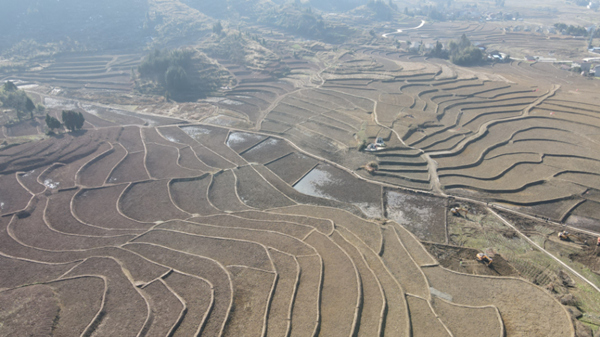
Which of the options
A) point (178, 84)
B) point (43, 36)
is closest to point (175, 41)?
point (43, 36)

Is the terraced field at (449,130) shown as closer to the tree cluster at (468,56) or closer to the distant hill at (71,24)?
the tree cluster at (468,56)

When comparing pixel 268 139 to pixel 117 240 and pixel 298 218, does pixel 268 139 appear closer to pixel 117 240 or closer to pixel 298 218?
pixel 298 218

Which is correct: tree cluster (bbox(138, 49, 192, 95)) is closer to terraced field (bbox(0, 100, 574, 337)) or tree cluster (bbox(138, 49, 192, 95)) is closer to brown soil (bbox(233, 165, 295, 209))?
terraced field (bbox(0, 100, 574, 337))

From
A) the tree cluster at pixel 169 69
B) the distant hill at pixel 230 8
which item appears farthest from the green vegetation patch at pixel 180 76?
the distant hill at pixel 230 8

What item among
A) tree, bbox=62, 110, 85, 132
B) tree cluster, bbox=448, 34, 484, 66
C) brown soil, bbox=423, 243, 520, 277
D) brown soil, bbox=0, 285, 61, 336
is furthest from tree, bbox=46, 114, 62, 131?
tree cluster, bbox=448, 34, 484, 66

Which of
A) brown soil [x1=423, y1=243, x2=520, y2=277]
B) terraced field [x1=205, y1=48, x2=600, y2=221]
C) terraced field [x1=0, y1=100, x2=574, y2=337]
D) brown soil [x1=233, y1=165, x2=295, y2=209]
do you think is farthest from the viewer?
terraced field [x1=205, y1=48, x2=600, y2=221]

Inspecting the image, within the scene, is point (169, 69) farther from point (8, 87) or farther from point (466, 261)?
point (466, 261)

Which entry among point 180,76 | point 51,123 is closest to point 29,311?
point 51,123
